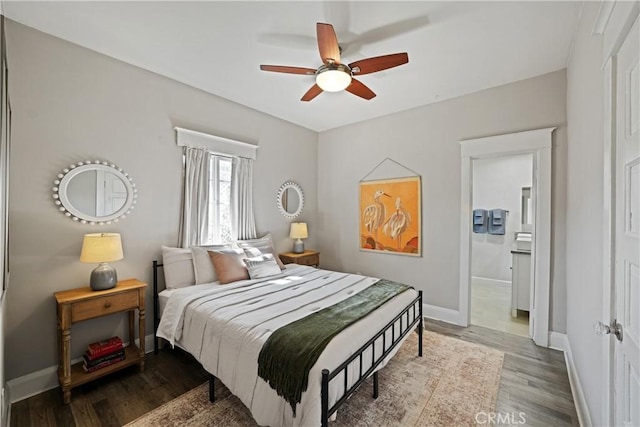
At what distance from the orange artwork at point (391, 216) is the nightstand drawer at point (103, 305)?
308 cm

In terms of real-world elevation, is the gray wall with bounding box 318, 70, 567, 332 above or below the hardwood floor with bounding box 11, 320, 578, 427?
above

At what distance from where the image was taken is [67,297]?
2.15 meters


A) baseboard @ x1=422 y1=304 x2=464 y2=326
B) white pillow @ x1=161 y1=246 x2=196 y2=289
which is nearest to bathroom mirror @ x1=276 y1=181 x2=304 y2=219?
white pillow @ x1=161 y1=246 x2=196 y2=289

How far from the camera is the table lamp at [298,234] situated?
4.27 m

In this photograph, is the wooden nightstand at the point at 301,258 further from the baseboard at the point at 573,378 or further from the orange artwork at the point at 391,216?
the baseboard at the point at 573,378

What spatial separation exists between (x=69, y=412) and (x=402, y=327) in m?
2.62

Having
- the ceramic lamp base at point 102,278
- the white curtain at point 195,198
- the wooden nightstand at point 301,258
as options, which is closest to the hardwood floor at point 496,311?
the wooden nightstand at point 301,258

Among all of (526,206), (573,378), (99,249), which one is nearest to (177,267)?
(99,249)

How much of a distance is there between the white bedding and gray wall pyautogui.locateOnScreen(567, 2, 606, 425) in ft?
3.99

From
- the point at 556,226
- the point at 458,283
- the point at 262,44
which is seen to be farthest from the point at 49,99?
the point at 556,226

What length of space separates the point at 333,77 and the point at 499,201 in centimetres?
495

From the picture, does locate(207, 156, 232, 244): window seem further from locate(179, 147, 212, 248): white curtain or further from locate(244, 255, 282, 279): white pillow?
locate(244, 255, 282, 279): white pillow

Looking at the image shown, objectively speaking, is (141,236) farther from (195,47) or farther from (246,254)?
(195,47)

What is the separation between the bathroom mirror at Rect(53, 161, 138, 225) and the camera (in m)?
2.35
